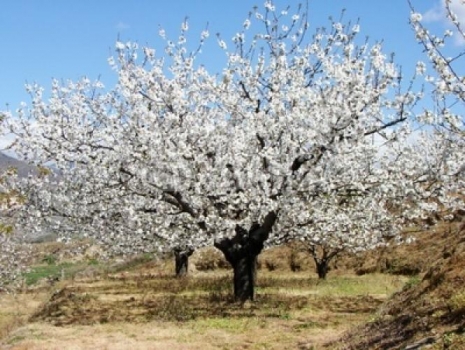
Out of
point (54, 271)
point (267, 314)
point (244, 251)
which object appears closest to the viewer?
point (267, 314)

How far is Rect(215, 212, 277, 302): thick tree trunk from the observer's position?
2088 cm

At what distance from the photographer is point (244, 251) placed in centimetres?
2127

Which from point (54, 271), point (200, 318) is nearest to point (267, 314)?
point (200, 318)

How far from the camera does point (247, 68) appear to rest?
2023 centimetres

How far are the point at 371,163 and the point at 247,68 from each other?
5.48m

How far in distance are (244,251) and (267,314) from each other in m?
2.72

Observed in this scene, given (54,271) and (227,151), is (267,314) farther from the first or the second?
(54,271)

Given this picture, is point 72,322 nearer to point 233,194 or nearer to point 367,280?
point 233,194

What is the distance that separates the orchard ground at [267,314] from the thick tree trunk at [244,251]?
706 millimetres

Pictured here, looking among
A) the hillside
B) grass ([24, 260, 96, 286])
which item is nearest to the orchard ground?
the hillside

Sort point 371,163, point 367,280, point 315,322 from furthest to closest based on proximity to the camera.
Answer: point 367,280 → point 371,163 → point 315,322

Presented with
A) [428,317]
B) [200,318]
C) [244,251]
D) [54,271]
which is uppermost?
[54,271]

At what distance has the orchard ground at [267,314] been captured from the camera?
38.5ft

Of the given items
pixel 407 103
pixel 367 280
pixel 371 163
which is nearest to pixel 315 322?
pixel 371 163
